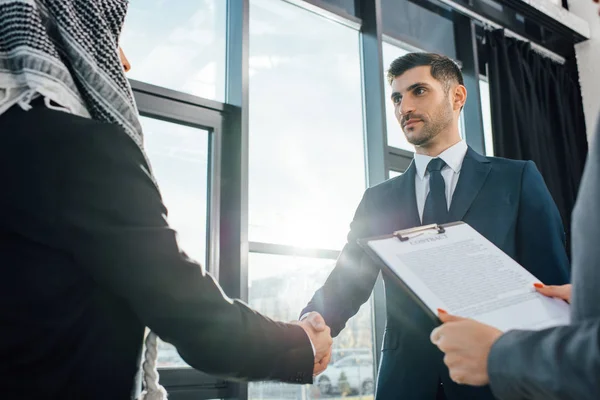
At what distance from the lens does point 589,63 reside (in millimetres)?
4492

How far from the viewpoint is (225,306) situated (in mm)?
1005

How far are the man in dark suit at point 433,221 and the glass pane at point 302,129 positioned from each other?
2.83 ft

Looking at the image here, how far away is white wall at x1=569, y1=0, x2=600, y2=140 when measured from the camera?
4.41 m

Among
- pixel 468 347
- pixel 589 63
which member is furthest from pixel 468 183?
pixel 589 63

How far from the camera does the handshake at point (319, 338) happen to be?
4.55 ft

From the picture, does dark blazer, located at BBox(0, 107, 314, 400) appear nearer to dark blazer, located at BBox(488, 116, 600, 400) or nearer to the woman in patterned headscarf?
the woman in patterned headscarf

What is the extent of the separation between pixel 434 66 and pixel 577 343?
155 centimetres

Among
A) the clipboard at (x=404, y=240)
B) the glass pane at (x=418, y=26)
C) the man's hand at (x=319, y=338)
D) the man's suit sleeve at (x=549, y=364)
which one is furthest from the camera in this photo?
the glass pane at (x=418, y=26)

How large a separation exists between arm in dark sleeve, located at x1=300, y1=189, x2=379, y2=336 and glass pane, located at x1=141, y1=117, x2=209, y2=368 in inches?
31.9

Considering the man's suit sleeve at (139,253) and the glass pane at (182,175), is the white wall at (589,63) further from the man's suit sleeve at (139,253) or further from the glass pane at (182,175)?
the man's suit sleeve at (139,253)

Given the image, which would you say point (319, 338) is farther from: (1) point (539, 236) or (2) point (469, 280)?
(1) point (539, 236)

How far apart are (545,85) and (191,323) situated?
391 cm

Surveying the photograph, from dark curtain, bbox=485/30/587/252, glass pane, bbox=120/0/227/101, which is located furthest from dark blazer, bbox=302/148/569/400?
dark curtain, bbox=485/30/587/252

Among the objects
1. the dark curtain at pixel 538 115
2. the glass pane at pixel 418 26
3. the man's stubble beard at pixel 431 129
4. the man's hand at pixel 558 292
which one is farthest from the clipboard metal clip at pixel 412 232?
the dark curtain at pixel 538 115
